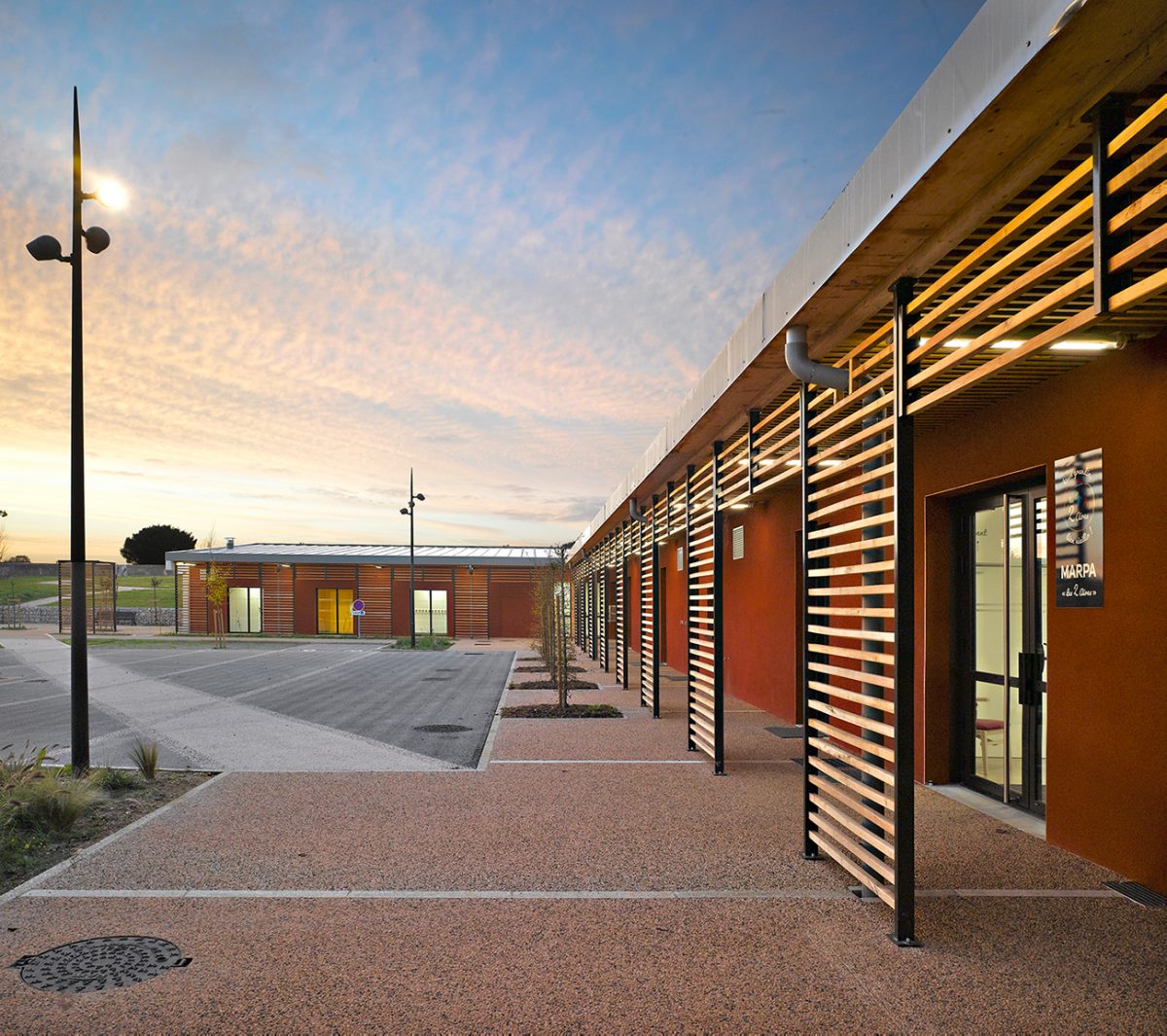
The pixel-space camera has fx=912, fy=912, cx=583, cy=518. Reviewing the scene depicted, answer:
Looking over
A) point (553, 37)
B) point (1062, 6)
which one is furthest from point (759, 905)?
point (553, 37)

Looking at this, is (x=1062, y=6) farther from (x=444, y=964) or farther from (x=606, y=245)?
Result: (x=606, y=245)

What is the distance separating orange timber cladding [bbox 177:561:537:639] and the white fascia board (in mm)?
36746

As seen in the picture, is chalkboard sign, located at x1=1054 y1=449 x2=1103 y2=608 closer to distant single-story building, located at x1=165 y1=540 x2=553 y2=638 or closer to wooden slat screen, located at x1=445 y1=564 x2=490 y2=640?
distant single-story building, located at x1=165 y1=540 x2=553 y2=638

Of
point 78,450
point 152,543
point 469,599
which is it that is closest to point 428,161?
point 78,450

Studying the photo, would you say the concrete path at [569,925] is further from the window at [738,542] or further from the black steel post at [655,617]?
the window at [738,542]

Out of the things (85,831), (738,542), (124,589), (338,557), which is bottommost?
(124,589)

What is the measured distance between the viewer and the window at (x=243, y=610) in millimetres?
42250

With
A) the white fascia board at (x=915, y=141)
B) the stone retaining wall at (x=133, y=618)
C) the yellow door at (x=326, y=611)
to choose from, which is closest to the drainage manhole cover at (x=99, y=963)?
the white fascia board at (x=915, y=141)

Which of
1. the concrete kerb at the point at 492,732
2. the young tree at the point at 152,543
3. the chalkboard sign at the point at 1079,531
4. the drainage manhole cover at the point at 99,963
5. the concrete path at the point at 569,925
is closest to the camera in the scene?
the concrete path at the point at 569,925

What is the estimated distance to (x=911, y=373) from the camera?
4551 mm

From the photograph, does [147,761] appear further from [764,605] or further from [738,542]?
[738,542]

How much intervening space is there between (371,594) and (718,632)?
3504 centimetres

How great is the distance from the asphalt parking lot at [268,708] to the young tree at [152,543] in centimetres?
8666

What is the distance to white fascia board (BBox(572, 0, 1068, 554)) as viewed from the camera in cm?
270
